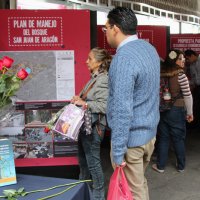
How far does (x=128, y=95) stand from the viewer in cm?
202

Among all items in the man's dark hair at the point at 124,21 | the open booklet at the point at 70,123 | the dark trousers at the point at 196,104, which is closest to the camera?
the man's dark hair at the point at 124,21

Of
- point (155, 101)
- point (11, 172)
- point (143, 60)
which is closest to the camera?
point (11, 172)

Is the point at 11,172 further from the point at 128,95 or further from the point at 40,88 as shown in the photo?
the point at 40,88

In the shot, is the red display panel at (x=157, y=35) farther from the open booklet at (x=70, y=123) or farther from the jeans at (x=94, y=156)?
the open booklet at (x=70, y=123)

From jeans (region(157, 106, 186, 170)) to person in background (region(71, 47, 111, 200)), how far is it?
4.58 feet

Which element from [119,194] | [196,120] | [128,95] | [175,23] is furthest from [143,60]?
[175,23]

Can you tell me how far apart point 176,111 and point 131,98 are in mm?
2298

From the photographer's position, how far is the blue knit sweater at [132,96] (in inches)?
79.8

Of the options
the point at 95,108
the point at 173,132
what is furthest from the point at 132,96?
the point at 173,132

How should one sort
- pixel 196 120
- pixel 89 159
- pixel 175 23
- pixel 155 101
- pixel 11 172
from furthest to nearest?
pixel 175 23, pixel 196 120, pixel 89 159, pixel 155 101, pixel 11 172

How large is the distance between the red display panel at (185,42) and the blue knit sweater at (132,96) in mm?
4998

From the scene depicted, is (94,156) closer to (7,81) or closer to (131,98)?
(131,98)

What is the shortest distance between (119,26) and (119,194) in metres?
0.96

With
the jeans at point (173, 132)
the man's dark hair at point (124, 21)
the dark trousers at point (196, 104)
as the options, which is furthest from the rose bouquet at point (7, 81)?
the dark trousers at point (196, 104)
